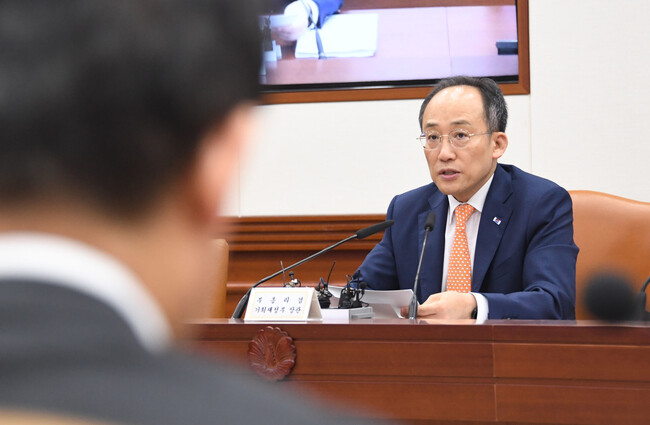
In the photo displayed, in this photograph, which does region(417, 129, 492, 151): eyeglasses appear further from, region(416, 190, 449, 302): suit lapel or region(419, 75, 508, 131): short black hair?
region(416, 190, 449, 302): suit lapel

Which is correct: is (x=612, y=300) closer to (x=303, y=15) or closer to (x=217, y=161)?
(x=217, y=161)

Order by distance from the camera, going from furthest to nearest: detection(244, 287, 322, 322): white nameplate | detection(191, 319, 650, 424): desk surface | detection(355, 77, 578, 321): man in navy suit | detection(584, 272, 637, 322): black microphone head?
1. detection(355, 77, 578, 321): man in navy suit
2. detection(244, 287, 322, 322): white nameplate
3. detection(584, 272, 637, 322): black microphone head
4. detection(191, 319, 650, 424): desk surface

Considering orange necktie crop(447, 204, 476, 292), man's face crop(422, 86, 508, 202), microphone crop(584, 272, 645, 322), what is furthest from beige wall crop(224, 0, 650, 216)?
microphone crop(584, 272, 645, 322)

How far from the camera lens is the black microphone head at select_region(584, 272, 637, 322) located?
2.14m

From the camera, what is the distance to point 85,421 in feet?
1.17

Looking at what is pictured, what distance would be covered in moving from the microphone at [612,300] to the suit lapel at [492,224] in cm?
80

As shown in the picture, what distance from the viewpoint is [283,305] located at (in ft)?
8.08

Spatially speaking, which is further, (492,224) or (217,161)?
(492,224)

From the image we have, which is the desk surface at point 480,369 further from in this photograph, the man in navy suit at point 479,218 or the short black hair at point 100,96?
the short black hair at point 100,96

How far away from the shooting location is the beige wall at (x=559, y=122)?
14.0 feet

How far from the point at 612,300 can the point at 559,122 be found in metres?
2.35

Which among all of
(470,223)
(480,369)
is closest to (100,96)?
(480,369)

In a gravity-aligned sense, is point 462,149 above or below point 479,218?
above

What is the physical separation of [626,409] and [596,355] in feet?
0.49
